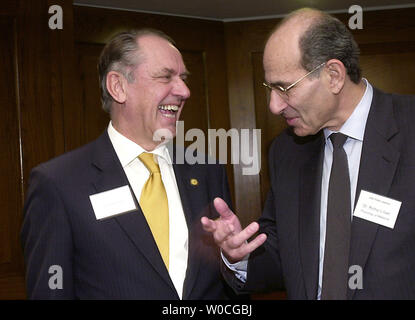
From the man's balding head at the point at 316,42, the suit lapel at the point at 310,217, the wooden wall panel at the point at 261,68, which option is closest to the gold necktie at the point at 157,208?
the suit lapel at the point at 310,217

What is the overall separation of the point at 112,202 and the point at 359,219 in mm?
834

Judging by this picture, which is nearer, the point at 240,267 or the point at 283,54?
the point at 283,54

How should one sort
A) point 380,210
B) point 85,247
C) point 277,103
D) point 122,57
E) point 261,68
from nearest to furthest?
1. point 380,210
2. point 85,247
3. point 277,103
4. point 122,57
5. point 261,68

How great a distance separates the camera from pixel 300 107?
193cm

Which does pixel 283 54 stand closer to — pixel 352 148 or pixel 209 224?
pixel 352 148

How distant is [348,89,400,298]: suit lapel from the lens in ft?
5.67

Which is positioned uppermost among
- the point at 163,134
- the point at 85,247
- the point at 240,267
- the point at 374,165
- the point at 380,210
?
the point at 163,134

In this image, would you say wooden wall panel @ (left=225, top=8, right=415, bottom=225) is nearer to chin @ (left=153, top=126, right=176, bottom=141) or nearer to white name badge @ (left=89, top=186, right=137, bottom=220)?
chin @ (left=153, top=126, right=176, bottom=141)

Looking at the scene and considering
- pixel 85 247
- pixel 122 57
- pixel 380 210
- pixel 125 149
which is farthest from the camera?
pixel 122 57

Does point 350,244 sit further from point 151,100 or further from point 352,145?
point 151,100

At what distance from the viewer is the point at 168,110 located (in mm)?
2189

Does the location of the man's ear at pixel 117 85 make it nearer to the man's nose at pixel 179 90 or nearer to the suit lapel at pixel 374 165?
the man's nose at pixel 179 90

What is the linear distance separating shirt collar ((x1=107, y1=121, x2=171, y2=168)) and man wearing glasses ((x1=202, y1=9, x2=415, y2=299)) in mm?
443

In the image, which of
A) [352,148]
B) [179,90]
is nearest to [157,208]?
[179,90]
